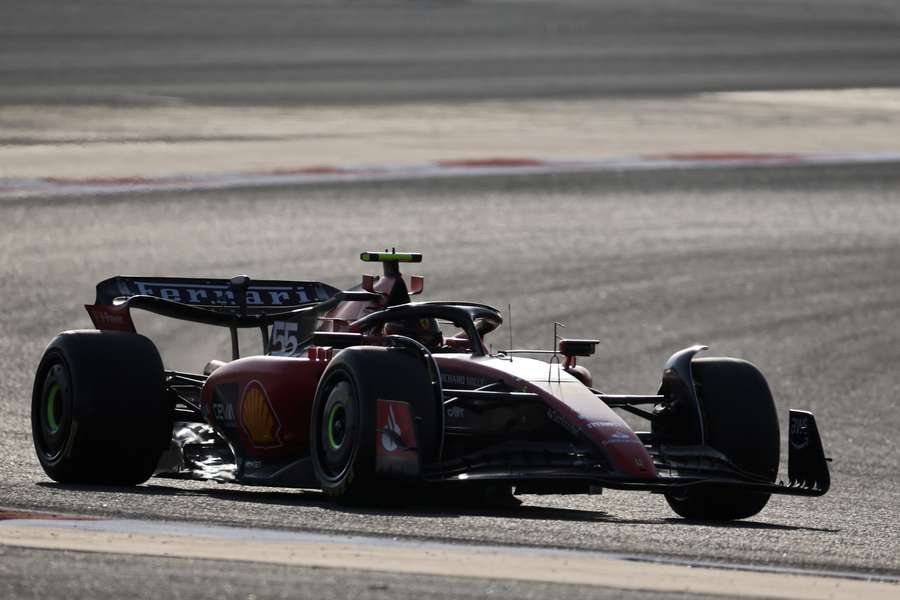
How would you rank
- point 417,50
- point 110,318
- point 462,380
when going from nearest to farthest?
1. point 462,380
2. point 110,318
3. point 417,50

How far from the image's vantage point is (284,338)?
11.3m

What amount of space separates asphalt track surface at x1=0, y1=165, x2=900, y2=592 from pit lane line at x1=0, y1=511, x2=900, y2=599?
50.0 inches

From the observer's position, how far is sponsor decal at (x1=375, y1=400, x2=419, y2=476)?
8.80 m

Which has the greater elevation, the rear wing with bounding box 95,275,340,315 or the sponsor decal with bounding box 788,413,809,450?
the rear wing with bounding box 95,275,340,315

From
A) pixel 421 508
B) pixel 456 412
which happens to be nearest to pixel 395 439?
pixel 421 508

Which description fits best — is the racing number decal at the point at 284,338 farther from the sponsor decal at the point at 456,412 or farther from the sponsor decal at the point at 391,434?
the sponsor decal at the point at 391,434

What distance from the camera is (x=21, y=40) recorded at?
4094 centimetres

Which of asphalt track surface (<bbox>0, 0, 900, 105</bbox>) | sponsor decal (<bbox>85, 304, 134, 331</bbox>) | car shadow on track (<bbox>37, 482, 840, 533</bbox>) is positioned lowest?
car shadow on track (<bbox>37, 482, 840, 533</bbox>)

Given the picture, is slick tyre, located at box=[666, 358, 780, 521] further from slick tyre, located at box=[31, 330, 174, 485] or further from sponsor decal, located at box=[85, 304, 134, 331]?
sponsor decal, located at box=[85, 304, 134, 331]

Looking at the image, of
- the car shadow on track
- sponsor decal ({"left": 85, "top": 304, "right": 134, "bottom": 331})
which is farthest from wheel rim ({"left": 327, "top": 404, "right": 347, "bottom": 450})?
sponsor decal ({"left": 85, "top": 304, "right": 134, "bottom": 331})

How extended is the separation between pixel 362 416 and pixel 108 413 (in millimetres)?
1935

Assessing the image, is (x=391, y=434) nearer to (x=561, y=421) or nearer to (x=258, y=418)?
(x=561, y=421)

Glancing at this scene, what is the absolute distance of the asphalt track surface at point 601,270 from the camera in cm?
1096

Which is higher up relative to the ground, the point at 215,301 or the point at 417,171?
the point at 417,171
